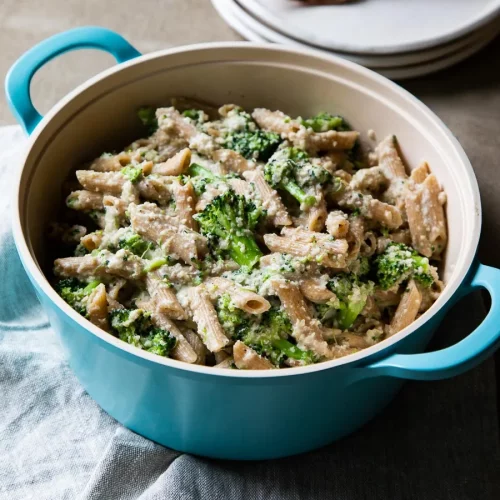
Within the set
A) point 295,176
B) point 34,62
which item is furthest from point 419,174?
point 34,62

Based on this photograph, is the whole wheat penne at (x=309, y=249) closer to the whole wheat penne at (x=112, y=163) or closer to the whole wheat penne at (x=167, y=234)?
the whole wheat penne at (x=167, y=234)

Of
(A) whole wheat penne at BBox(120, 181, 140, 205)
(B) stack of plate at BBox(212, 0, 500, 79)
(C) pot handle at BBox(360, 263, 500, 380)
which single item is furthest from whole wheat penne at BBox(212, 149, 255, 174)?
(B) stack of plate at BBox(212, 0, 500, 79)

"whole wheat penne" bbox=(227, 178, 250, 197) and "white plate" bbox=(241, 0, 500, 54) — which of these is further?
"white plate" bbox=(241, 0, 500, 54)

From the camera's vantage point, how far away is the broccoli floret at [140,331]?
4.17 ft

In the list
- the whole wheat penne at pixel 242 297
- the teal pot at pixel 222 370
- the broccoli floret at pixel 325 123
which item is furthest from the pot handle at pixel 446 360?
the broccoli floret at pixel 325 123

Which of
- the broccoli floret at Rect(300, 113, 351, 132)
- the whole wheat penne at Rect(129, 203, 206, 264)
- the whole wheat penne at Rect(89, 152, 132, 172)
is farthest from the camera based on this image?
the broccoli floret at Rect(300, 113, 351, 132)

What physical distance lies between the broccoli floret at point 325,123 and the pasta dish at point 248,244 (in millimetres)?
55

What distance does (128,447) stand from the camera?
1445mm

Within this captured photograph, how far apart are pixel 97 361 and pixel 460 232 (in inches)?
31.1

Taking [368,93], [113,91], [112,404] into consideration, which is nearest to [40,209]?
[113,91]

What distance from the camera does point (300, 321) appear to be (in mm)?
1288

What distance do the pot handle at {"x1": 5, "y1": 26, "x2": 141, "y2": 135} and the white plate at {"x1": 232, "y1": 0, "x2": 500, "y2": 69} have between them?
63 centimetres

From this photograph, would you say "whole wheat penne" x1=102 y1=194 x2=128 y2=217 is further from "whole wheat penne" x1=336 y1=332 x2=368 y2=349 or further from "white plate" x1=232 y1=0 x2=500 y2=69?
"white plate" x1=232 y1=0 x2=500 y2=69

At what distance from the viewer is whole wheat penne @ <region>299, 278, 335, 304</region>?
4.32 feet
